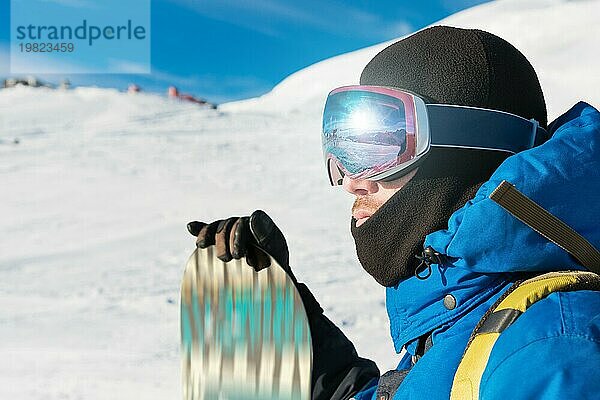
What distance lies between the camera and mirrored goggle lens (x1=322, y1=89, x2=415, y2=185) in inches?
59.6

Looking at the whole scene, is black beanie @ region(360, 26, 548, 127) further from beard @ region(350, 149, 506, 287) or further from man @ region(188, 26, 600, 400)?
beard @ region(350, 149, 506, 287)

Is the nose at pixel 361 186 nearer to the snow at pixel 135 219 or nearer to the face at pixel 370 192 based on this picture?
the face at pixel 370 192

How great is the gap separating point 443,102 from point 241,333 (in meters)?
0.92

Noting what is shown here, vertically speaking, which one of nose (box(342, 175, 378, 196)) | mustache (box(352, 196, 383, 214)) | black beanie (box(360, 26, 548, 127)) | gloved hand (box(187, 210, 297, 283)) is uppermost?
black beanie (box(360, 26, 548, 127))

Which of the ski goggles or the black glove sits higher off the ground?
the ski goggles

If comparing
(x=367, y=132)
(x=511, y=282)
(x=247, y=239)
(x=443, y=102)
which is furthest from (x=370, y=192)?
(x=247, y=239)

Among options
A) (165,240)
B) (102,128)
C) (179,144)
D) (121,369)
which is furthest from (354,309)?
(102,128)

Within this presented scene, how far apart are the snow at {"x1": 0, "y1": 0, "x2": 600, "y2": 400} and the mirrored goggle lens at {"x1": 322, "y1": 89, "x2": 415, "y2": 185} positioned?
321 cm

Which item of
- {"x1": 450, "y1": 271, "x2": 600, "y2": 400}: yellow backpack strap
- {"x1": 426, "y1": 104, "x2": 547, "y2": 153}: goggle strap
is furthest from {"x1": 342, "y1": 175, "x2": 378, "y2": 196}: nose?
{"x1": 450, "y1": 271, "x2": 600, "y2": 400}: yellow backpack strap

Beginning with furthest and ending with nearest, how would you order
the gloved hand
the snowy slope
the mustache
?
the snowy slope < the gloved hand < the mustache

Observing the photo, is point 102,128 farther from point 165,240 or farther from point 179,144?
point 165,240

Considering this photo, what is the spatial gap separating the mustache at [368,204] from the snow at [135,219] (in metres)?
3.25

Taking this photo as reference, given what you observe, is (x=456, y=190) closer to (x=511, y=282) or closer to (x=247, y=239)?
(x=511, y=282)

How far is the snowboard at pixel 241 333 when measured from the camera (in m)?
1.98
